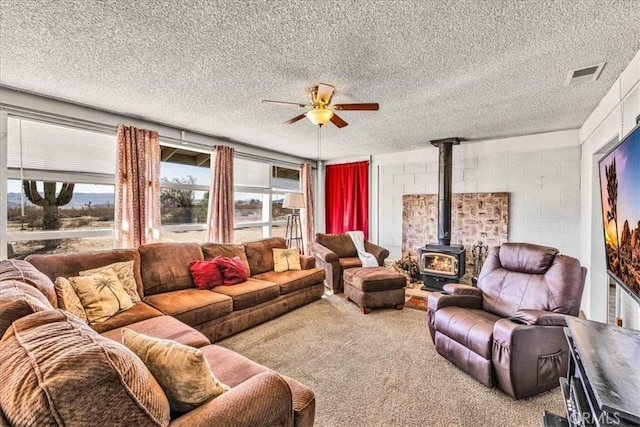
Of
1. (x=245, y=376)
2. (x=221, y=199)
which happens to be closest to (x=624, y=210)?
(x=245, y=376)

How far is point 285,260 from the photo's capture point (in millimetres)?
4070

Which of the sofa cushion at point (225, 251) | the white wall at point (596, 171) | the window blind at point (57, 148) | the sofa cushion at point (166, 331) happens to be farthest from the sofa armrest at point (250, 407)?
the window blind at point (57, 148)

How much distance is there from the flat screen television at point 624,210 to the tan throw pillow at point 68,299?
3.35 meters

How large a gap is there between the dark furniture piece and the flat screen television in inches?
11.1

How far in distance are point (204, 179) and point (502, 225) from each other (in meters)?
4.77

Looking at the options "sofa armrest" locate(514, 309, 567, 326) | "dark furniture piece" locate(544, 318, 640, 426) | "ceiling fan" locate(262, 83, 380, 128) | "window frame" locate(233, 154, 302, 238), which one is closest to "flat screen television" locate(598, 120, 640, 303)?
"dark furniture piece" locate(544, 318, 640, 426)

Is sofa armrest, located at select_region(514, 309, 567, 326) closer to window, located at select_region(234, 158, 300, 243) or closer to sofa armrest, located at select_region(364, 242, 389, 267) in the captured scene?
sofa armrest, located at select_region(364, 242, 389, 267)

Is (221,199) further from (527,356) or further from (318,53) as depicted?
(527,356)

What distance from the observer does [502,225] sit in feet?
14.5

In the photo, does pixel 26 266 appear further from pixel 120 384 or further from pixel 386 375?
pixel 386 375

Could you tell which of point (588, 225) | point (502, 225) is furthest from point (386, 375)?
point (502, 225)

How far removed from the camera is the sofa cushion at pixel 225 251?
3.54m

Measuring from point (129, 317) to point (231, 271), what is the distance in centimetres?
117

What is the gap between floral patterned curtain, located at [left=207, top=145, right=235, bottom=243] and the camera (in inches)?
173
